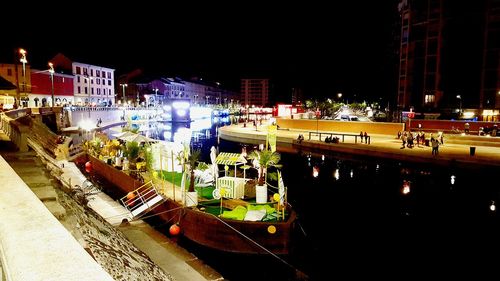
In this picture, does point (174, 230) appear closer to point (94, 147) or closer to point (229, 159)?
point (229, 159)

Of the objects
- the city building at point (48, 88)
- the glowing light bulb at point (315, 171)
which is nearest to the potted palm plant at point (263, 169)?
the glowing light bulb at point (315, 171)

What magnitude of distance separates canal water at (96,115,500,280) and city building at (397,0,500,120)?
39536 mm

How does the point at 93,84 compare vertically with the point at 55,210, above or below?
above

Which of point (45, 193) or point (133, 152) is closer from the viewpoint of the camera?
point (45, 193)

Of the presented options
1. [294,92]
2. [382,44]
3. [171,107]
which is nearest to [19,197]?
[171,107]

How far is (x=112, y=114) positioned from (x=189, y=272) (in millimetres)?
73001

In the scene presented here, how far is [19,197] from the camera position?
4.26 metres

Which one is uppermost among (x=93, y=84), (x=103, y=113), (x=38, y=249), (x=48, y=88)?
(x=93, y=84)

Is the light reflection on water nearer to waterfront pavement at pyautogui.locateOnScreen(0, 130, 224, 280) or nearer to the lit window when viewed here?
waterfront pavement at pyautogui.locateOnScreen(0, 130, 224, 280)

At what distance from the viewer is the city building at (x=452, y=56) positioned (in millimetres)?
60906

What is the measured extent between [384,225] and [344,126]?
112 ft

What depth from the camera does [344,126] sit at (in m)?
52.1

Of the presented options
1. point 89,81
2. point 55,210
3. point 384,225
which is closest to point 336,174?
point 384,225

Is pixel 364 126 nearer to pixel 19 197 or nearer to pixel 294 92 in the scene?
pixel 19 197
